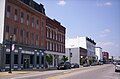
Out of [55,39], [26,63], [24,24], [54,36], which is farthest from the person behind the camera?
[55,39]

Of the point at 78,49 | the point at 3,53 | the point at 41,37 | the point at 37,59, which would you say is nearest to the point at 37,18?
the point at 41,37

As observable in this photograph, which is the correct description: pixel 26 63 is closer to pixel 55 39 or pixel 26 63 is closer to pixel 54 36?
pixel 54 36

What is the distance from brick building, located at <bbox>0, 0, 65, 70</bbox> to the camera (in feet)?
145

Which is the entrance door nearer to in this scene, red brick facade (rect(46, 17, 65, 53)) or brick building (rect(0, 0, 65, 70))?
brick building (rect(0, 0, 65, 70))

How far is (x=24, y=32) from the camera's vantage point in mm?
51625

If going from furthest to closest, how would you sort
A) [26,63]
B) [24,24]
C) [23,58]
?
[26,63], [24,24], [23,58]

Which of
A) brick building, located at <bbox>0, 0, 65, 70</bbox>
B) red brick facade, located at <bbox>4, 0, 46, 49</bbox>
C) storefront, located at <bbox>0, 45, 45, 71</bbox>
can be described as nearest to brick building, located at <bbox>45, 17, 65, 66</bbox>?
brick building, located at <bbox>0, 0, 65, 70</bbox>

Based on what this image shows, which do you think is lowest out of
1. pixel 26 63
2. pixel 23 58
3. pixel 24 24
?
pixel 26 63

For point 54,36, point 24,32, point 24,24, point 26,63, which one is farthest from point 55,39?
point 24,24

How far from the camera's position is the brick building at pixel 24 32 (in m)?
44.1

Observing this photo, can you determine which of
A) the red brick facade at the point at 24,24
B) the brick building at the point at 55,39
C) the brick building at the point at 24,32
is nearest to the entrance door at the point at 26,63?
the brick building at the point at 24,32

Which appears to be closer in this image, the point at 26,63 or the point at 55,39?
the point at 26,63

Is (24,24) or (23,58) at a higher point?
(24,24)

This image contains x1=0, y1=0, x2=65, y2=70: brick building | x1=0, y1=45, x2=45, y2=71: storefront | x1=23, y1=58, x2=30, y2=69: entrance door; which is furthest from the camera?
x1=23, y1=58, x2=30, y2=69: entrance door
